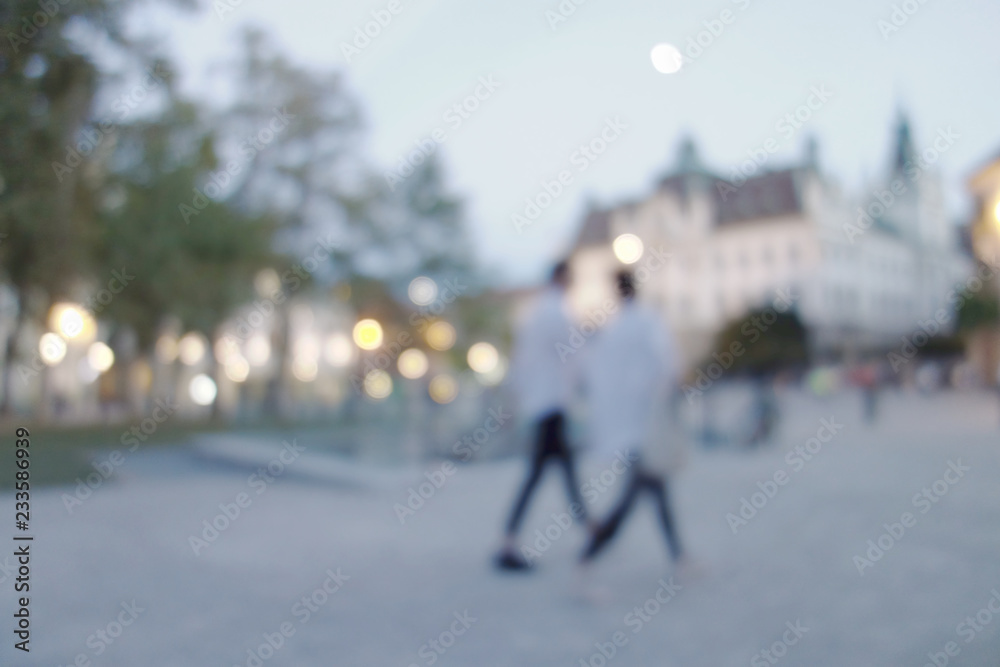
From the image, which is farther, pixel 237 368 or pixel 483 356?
pixel 237 368

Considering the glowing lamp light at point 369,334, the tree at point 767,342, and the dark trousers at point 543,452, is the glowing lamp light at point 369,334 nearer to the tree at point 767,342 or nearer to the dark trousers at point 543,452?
the dark trousers at point 543,452

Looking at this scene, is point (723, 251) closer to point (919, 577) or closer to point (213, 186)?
point (213, 186)

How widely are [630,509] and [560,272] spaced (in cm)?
177

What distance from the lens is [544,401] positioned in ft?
18.2

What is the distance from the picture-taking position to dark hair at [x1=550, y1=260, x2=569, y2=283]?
5.88 meters

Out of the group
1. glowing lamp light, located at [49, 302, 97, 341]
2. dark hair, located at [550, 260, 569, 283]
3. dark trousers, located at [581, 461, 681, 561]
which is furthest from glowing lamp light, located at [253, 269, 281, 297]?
dark trousers, located at [581, 461, 681, 561]

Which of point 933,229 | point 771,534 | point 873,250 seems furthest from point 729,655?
point 873,250

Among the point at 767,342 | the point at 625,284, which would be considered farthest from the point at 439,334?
the point at 625,284

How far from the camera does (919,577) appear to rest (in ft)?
15.9

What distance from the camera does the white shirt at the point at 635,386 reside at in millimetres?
4949

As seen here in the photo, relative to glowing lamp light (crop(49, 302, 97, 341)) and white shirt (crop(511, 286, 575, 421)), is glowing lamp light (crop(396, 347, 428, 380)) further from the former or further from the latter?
white shirt (crop(511, 286, 575, 421))

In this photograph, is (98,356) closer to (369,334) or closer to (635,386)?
(369,334)

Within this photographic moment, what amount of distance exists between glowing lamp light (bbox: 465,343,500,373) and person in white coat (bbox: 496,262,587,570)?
135ft

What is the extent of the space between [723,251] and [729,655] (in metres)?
63.0
